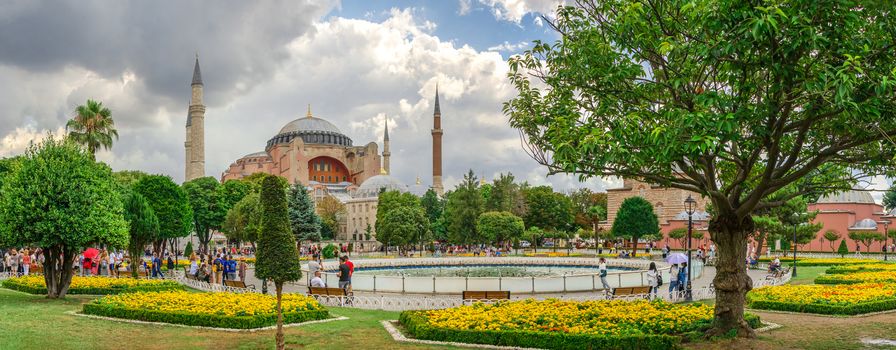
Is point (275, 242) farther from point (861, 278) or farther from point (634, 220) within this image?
point (634, 220)

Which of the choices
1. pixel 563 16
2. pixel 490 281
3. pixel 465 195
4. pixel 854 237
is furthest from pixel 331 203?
pixel 563 16

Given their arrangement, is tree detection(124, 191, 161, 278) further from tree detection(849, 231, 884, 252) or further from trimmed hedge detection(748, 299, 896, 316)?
tree detection(849, 231, 884, 252)

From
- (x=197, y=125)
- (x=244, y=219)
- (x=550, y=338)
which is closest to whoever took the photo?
(x=550, y=338)

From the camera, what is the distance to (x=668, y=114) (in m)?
8.95

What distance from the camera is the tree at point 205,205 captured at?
51906mm

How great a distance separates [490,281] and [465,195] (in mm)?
32425

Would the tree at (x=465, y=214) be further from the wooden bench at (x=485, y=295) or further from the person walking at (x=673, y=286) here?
the wooden bench at (x=485, y=295)

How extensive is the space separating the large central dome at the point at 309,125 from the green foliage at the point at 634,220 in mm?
69562

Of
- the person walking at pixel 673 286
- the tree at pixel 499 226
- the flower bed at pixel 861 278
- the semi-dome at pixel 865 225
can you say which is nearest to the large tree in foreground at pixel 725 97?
the person walking at pixel 673 286

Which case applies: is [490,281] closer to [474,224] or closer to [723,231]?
[723,231]

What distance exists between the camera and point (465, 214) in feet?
168

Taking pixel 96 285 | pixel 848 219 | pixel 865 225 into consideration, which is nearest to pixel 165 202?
pixel 96 285

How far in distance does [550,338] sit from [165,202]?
26.5 meters

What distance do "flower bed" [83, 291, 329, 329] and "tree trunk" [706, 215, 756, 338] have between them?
757 cm
